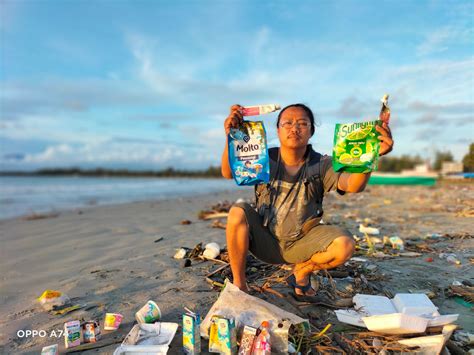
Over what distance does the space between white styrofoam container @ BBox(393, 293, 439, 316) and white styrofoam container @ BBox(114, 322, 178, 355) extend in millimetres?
1579

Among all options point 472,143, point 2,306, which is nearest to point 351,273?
point 2,306

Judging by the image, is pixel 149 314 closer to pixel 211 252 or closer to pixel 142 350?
pixel 142 350

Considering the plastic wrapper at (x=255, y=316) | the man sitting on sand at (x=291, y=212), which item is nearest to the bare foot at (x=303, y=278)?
the man sitting on sand at (x=291, y=212)

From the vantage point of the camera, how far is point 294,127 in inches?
103

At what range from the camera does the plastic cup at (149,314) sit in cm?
228

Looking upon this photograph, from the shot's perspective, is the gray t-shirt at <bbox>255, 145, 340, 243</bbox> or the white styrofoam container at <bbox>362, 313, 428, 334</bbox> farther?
the gray t-shirt at <bbox>255, 145, 340, 243</bbox>

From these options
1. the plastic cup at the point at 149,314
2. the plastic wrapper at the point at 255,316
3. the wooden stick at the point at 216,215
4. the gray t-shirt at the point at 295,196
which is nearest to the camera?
the plastic wrapper at the point at 255,316

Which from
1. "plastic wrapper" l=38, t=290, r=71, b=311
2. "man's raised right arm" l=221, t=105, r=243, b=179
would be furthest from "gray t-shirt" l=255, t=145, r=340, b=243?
"plastic wrapper" l=38, t=290, r=71, b=311

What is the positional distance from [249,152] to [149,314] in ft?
4.64

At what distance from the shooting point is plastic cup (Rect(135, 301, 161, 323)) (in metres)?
2.28

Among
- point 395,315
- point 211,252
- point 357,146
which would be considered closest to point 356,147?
point 357,146

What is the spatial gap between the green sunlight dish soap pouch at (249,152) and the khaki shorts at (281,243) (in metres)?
0.29

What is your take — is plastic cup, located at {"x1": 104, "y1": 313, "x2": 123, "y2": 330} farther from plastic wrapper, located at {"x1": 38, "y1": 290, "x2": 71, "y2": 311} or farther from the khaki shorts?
the khaki shorts

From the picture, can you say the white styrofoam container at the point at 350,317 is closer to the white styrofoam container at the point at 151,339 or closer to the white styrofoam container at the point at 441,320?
the white styrofoam container at the point at 441,320
